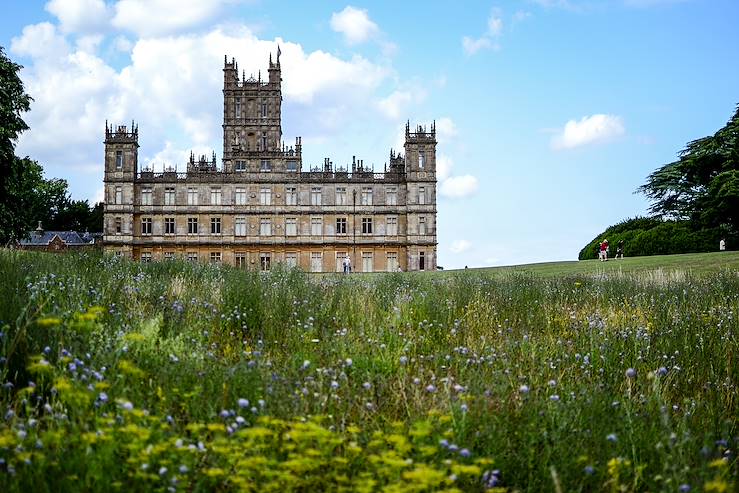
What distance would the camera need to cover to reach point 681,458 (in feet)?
12.0

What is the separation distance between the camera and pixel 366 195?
55688 millimetres

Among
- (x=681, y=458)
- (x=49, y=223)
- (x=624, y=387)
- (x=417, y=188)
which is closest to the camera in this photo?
(x=681, y=458)

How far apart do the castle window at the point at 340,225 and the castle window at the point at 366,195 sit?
2.20 m

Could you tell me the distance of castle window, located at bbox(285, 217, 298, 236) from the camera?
182 feet

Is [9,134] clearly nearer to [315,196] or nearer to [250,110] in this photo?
[315,196]

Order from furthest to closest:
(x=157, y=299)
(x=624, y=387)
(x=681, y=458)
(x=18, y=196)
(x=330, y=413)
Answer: (x=18, y=196) < (x=157, y=299) < (x=624, y=387) < (x=330, y=413) < (x=681, y=458)

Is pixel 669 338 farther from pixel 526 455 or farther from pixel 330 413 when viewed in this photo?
pixel 330 413

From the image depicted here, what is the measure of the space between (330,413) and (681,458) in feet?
6.58

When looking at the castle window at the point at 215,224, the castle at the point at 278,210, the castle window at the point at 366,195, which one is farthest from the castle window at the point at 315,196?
the castle window at the point at 215,224

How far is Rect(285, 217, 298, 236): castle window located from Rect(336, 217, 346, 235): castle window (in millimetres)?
3319

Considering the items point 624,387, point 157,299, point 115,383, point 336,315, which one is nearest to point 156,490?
point 115,383

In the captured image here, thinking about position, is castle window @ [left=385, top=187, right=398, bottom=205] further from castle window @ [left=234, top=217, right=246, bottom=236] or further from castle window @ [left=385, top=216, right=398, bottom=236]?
castle window @ [left=234, top=217, right=246, bottom=236]

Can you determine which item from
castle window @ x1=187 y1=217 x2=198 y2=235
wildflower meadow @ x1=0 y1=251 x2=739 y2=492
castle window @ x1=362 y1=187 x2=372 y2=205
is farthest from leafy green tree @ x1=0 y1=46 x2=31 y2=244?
castle window @ x1=362 y1=187 x2=372 y2=205

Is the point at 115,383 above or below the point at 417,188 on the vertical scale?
below
